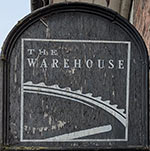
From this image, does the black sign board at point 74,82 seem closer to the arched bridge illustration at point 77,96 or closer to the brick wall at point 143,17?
the arched bridge illustration at point 77,96

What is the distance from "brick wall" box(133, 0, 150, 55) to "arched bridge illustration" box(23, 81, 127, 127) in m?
1.02

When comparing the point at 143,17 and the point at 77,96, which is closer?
the point at 77,96

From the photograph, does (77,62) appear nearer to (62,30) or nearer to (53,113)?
(62,30)

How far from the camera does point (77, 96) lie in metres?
1.54

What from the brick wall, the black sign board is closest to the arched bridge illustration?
the black sign board

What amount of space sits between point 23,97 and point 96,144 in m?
0.43

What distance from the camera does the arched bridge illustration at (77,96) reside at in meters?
1.53

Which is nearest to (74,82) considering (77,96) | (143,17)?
(77,96)

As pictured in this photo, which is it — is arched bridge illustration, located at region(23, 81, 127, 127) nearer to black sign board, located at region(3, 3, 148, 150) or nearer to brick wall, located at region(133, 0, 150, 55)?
black sign board, located at region(3, 3, 148, 150)

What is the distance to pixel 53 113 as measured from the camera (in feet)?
5.05

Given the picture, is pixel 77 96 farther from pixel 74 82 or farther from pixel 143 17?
pixel 143 17

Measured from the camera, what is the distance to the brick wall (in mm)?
2445

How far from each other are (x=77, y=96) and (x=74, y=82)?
0.07m

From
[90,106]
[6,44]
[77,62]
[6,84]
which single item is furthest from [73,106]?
[6,44]
